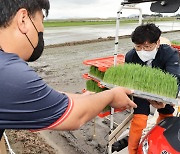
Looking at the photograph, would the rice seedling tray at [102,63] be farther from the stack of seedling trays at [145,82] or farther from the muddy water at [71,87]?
the muddy water at [71,87]

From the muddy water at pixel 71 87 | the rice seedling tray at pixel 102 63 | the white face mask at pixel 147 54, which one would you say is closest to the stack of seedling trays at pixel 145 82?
the white face mask at pixel 147 54

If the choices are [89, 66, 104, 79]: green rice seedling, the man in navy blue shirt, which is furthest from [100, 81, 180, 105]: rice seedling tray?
[89, 66, 104, 79]: green rice seedling

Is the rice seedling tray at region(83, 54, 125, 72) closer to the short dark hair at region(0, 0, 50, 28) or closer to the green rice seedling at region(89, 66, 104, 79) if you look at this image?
the green rice seedling at region(89, 66, 104, 79)

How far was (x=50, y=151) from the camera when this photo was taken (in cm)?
374

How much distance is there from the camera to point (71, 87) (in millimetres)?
7043

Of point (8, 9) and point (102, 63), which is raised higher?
point (8, 9)

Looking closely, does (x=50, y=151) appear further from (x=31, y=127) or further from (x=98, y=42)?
(x=98, y=42)

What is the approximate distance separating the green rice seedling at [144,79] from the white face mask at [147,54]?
31 cm

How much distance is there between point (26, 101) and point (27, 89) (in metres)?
0.06

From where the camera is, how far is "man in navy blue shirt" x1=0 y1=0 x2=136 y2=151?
45.8 inches

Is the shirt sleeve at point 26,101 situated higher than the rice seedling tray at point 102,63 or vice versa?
the shirt sleeve at point 26,101

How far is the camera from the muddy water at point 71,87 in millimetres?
3929

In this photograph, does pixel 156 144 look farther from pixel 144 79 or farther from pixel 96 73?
pixel 96 73

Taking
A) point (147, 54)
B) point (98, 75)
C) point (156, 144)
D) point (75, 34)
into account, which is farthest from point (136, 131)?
point (75, 34)
